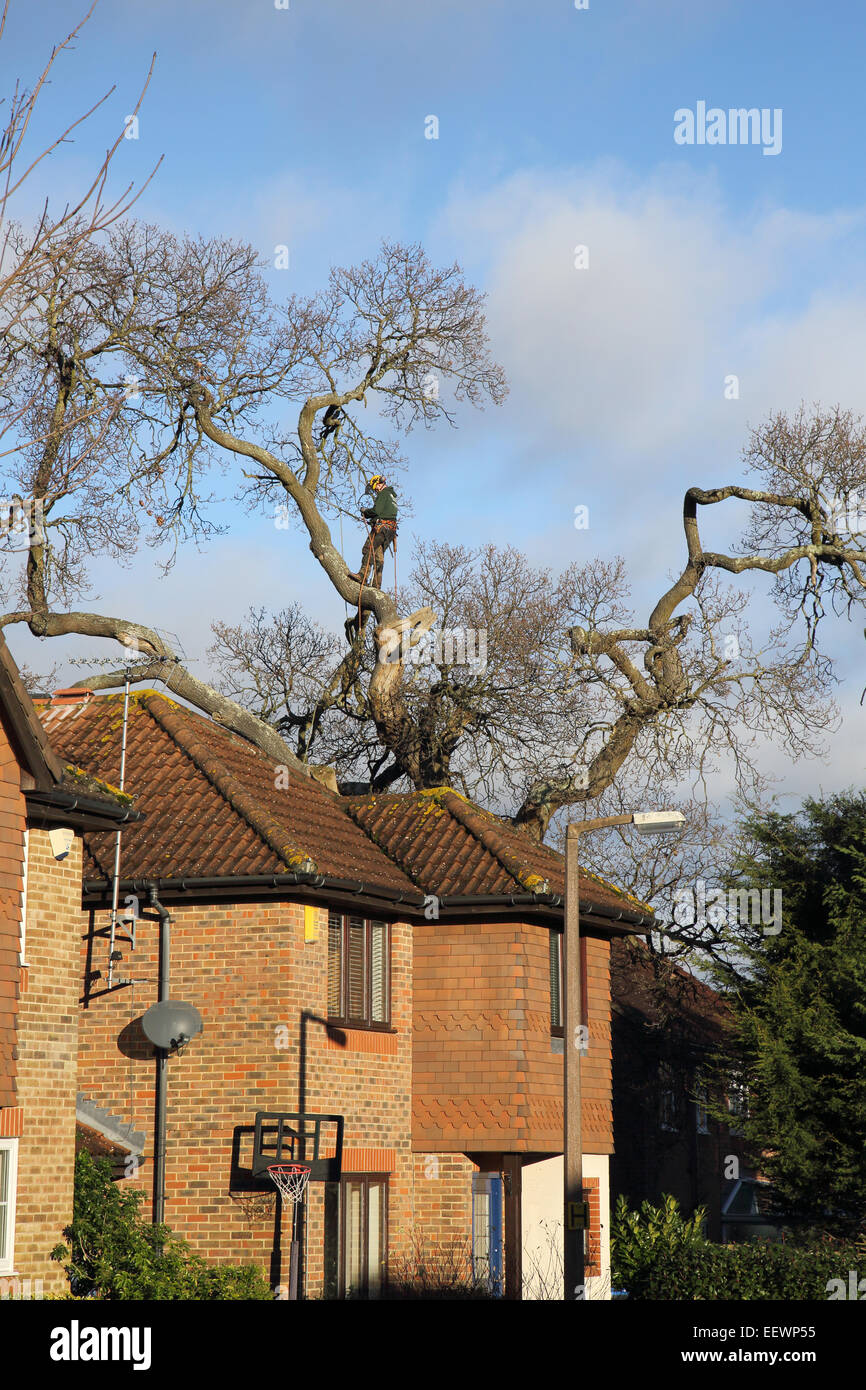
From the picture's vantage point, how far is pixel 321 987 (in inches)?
778

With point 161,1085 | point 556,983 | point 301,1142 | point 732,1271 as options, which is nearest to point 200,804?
point 161,1085

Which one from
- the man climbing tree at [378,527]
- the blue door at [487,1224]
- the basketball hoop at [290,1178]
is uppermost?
the man climbing tree at [378,527]

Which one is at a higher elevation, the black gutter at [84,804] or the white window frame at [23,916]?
the black gutter at [84,804]

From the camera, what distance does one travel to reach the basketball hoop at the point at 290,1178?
704 inches

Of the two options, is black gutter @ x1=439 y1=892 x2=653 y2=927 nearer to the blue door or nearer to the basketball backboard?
the basketball backboard

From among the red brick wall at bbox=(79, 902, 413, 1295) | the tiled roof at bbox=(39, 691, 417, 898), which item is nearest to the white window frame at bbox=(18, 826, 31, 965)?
the tiled roof at bbox=(39, 691, 417, 898)

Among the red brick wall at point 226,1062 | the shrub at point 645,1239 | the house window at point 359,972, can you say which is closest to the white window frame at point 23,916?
the red brick wall at point 226,1062

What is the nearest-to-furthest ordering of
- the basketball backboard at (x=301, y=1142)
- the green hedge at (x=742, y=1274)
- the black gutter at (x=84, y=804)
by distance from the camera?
the black gutter at (x=84, y=804)
the green hedge at (x=742, y=1274)
the basketball backboard at (x=301, y=1142)

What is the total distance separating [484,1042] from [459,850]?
293 centimetres

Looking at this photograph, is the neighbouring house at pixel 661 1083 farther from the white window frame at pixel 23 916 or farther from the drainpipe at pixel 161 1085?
the white window frame at pixel 23 916

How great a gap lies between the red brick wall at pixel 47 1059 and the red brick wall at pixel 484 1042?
6.35 m

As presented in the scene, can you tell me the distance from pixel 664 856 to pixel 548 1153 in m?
14.9
